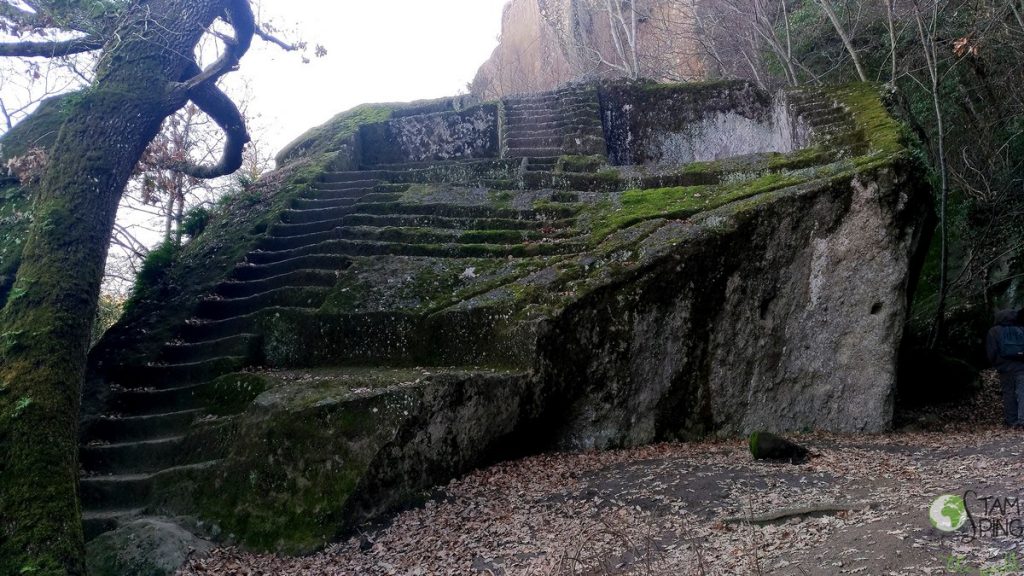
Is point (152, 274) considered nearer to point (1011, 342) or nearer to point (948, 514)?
point (948, 514)

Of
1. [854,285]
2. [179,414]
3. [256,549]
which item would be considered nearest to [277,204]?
[179,414]

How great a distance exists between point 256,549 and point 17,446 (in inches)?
76.8

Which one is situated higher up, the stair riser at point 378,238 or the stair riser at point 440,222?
the stair riser at point 440,222

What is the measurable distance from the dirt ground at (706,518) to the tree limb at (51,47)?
524 cm

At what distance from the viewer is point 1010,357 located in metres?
8.02

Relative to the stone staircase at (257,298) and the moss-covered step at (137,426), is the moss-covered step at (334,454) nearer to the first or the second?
the stone staircase at (257,298)

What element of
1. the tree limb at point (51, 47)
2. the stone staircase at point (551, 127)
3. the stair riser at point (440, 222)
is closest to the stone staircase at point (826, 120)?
the stone staircase at point (551, 127)

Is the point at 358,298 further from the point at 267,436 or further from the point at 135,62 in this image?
the point at 135,62

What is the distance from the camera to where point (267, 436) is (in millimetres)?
6113

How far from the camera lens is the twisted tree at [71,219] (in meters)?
4.50

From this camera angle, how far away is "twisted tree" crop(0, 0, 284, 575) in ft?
14.8

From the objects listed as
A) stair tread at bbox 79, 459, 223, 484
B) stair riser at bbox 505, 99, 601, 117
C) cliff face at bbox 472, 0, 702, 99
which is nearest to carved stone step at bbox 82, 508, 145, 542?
stair tread at bbox 79, 459, 223, 484

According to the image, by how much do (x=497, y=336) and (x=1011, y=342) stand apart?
19.8ft

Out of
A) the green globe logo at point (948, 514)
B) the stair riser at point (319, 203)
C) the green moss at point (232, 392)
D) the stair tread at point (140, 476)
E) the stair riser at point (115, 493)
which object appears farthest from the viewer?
the stair riser at point (319, 203)
